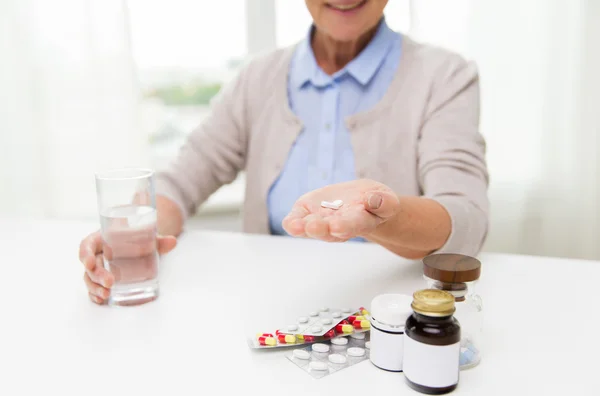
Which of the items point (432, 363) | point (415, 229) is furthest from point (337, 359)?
point (415, 229)

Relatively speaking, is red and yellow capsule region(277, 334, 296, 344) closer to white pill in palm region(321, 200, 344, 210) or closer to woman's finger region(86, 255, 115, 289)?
white pill in palm region(321, 200, 344, 210)

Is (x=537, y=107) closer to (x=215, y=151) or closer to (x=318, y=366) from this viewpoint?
(x=215, y=151)

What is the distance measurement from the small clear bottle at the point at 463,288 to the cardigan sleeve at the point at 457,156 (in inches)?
10.0

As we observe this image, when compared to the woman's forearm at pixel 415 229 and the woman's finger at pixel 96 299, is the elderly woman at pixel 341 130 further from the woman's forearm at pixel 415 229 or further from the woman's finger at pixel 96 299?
the woman's finger at pixel 96 299

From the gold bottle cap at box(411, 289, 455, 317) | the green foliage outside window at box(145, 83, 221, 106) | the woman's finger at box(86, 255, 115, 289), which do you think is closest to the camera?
the gold bottle cap at box(411, 289, 455, 317)

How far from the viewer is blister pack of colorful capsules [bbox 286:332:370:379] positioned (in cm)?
61

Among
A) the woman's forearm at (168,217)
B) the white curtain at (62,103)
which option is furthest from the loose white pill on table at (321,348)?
the white curtain at (62,103)

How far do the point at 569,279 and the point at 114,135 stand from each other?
122 centimetres

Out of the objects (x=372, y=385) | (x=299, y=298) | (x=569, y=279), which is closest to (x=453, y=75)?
(x=569, y=279)

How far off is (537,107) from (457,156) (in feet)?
2.27

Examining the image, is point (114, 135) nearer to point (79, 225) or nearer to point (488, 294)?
point (79, 225)

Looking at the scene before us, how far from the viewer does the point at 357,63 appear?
1.21m

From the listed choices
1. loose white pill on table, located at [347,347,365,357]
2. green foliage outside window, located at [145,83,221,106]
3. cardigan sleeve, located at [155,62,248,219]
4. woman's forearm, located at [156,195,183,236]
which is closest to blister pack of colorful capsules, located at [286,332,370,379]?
loose white pill on table, located at [347,347,365,357]

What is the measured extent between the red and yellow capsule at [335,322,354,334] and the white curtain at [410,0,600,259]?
1.12 metres
